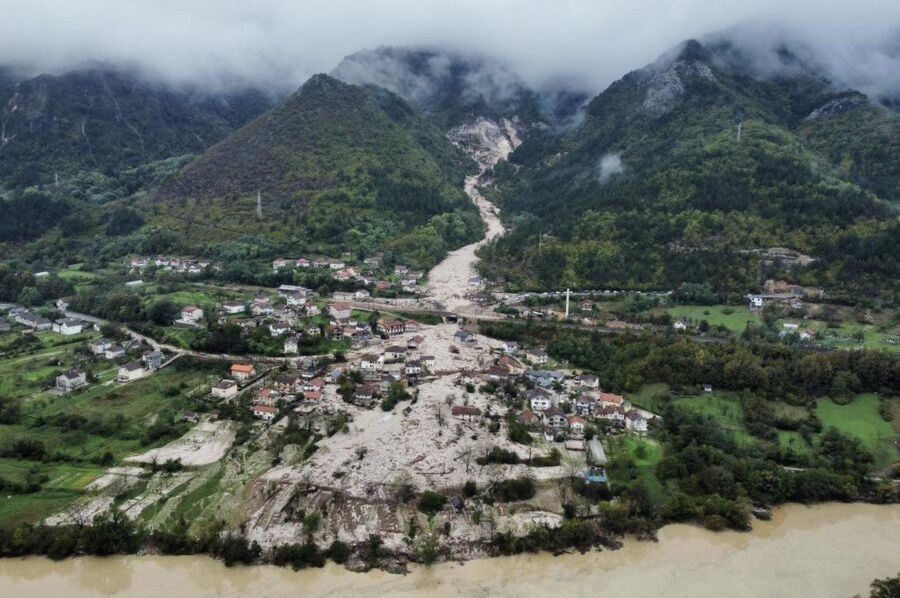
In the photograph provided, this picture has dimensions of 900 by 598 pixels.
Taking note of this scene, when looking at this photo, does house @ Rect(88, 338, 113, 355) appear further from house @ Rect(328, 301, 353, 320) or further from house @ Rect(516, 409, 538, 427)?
house @ Rect(516, 409, 538, 427)

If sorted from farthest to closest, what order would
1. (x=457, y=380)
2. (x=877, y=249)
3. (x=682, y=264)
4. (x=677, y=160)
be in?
(x=677, y=160)
(x=682, y=264)
(x=877, y=249)
(x=457, y=380)

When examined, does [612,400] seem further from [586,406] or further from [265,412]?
[265,412]

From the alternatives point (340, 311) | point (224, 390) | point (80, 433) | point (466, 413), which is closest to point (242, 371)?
point (224, 390)

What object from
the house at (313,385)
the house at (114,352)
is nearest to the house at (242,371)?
the house at (313,385)

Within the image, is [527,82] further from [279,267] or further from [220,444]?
[220,444]

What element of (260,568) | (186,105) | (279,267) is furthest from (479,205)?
(260,568)

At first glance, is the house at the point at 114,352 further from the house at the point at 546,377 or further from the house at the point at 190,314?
the house at the point at 546,377

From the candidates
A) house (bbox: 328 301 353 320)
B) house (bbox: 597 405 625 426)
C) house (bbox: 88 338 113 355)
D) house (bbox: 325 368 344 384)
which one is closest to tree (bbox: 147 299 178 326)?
house (bbox: 88 338 113 355)
